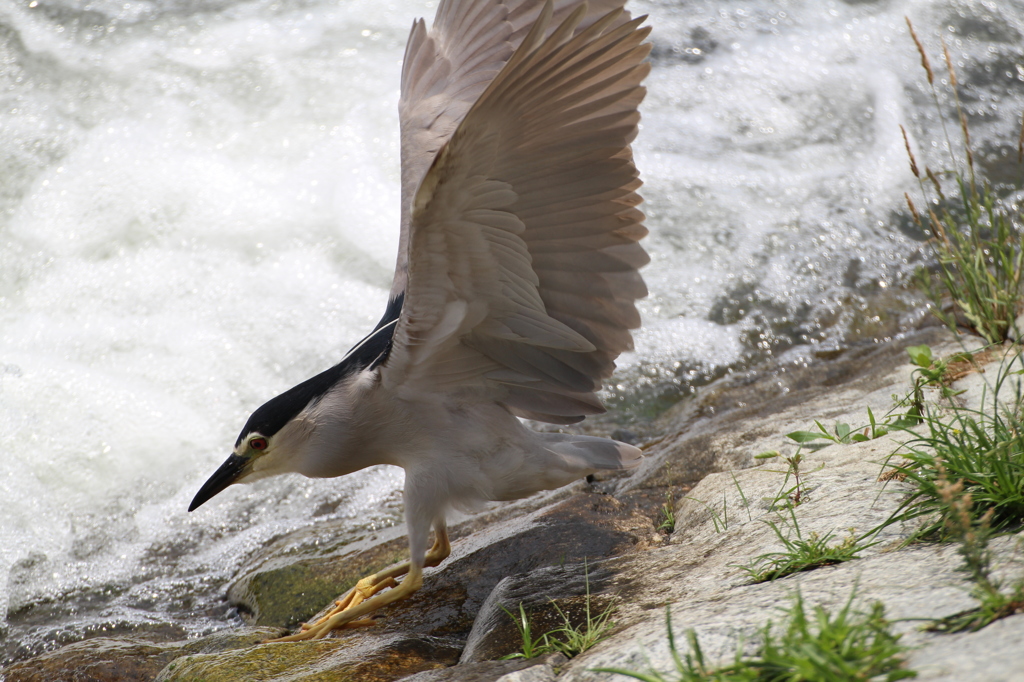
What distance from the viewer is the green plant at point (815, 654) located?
153cm

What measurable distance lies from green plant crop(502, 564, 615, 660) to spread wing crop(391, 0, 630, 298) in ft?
→ 5.82

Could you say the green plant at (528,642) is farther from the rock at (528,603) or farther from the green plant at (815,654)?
the green plant at (815,654)

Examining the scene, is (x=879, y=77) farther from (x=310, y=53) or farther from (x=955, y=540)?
(x=955, y=540)

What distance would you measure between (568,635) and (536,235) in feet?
4.38

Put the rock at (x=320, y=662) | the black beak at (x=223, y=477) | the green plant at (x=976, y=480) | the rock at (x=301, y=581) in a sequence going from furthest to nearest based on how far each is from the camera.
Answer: the rock at (x=301, y=581) < the black beak at (x=223, y=477) < the rock at (x=320, y=662) < the green plant at (x=976, y=480)

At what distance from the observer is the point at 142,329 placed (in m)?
6.34

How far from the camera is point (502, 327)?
9.88 feet

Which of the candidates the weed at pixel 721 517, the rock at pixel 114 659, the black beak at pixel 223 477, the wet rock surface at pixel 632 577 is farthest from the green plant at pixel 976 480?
the black beak at pixel 223 477

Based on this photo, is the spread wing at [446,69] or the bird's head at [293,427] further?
the spread wing at [446,69]

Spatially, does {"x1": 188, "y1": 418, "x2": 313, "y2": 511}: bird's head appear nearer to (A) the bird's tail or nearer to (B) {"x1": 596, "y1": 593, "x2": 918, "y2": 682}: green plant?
(A) the bird's tail

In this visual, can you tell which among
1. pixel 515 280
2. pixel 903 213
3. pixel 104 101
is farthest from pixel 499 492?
pixel 104 101

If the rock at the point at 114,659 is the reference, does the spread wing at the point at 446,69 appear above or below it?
above

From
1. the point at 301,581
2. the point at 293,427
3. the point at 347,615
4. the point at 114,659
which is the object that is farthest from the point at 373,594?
the point at 114,659

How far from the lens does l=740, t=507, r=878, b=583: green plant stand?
2.09m
